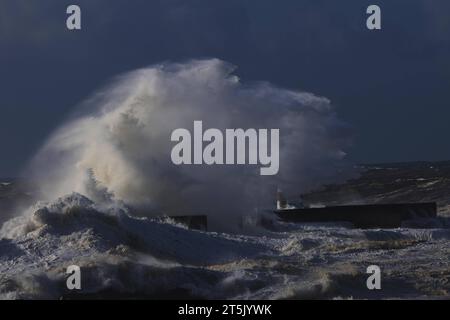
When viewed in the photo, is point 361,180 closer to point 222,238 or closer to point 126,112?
point 126,112

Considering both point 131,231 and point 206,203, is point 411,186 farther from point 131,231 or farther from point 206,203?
point 131,231

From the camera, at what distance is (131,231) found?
36.9 ft

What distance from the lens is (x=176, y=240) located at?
462 inches

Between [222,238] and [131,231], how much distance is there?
1.98 meters

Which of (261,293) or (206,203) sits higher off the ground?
(206,203)

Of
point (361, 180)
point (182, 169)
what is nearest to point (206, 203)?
point (182, 169)

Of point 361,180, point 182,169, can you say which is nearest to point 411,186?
point 361,180
